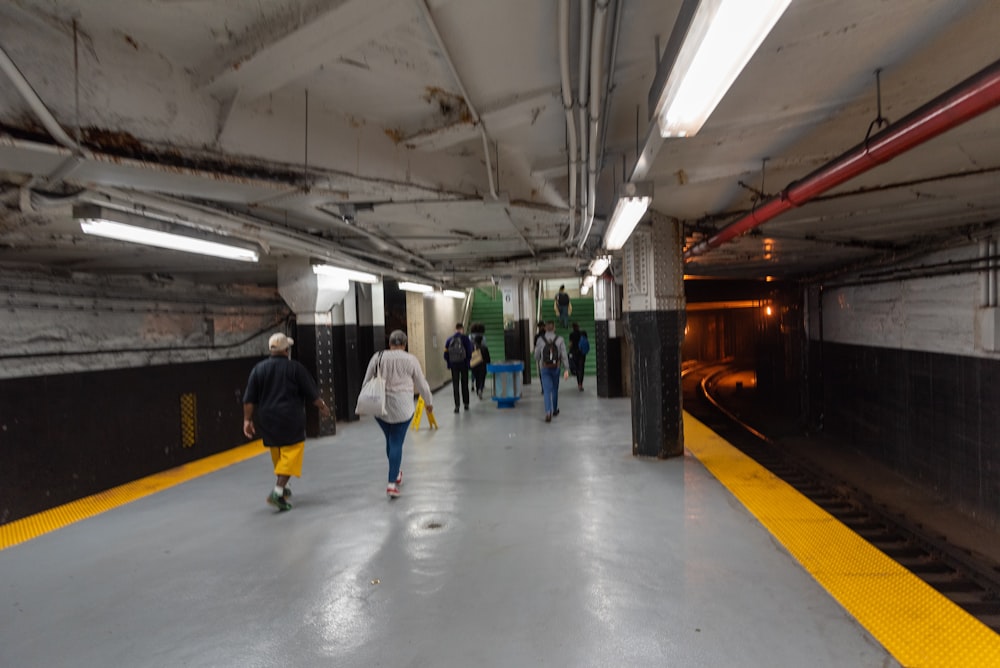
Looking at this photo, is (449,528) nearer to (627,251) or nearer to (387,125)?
(387,125)

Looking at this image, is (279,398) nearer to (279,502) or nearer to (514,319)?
(279,502)

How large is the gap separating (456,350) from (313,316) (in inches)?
112

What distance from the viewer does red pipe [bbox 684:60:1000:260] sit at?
2.25 metres

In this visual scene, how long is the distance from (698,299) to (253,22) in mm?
16838

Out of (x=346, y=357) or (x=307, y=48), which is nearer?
(x=307, y=48)

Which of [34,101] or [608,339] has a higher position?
[34,101]

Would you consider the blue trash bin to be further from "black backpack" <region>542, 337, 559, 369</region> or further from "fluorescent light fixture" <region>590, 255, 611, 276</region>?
"fluorescent light fixture" <region>590, 255, 611, 276</region>

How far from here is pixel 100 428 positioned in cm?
648

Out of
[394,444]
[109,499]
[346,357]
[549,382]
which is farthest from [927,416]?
[109,499]

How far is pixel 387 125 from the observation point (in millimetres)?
4125

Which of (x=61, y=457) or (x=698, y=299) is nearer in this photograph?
(x=61, y=457)

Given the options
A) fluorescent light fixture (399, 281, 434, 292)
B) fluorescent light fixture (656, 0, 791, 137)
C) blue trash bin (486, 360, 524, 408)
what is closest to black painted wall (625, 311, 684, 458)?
fluorescent light fixture (656, 0, 791, 137)

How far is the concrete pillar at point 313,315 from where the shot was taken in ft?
26.1

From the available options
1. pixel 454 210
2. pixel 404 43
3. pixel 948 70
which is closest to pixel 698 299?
pixel 454 210
